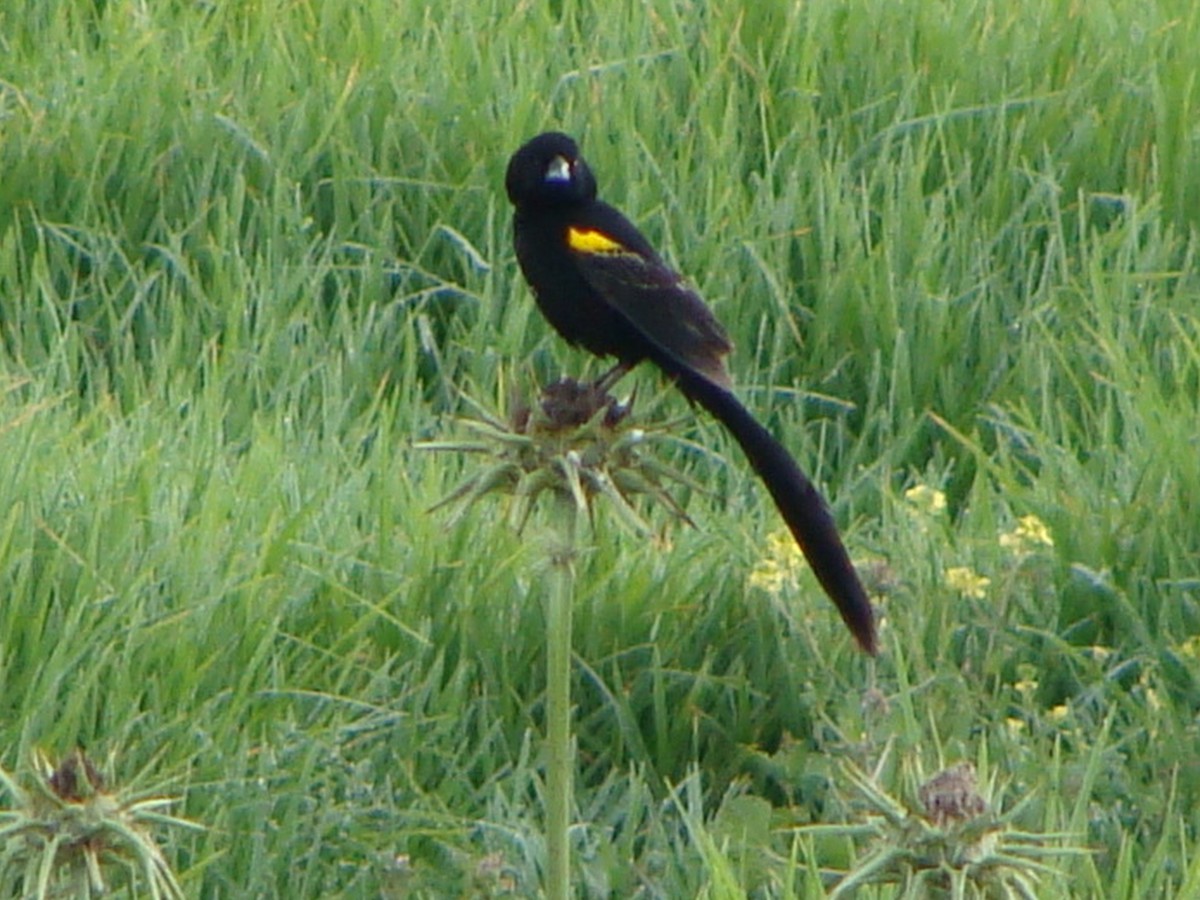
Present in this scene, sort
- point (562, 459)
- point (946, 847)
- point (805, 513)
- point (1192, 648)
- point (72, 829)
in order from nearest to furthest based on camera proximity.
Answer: point (72, 829)
point (946, 847)
point (562, 459)
point (805, 513)
point (1192, 648)

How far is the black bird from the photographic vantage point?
331cm

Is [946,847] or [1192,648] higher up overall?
[946,847]

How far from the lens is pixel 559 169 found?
142 inches

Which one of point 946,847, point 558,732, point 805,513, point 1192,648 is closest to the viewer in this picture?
point 946,847

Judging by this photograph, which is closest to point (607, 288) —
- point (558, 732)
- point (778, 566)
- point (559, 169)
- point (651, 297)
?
point (651, 297)

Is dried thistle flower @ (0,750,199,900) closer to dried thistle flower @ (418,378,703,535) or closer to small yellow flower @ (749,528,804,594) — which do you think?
dried thistle flower @ (418,378,703,535)

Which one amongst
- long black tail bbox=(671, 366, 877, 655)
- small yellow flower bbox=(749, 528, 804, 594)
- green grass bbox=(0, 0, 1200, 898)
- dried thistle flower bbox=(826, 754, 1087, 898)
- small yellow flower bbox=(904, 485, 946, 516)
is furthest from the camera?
small yellow flower bbox=(904, 485, 946, 516)

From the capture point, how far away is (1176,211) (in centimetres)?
467

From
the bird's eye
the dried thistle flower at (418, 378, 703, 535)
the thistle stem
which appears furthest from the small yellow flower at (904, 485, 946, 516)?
the thistle stem

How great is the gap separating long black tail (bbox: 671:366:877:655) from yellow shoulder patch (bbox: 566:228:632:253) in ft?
1.05

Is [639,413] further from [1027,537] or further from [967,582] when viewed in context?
[1027,537]

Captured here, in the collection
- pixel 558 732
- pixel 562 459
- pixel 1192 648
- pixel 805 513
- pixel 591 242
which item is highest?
pixel 562 459

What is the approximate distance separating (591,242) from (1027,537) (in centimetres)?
85

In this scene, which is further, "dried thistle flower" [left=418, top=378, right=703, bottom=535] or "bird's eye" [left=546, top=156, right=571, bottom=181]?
"bird's eye" [left=546, top=156, right=571, bottom=181]
